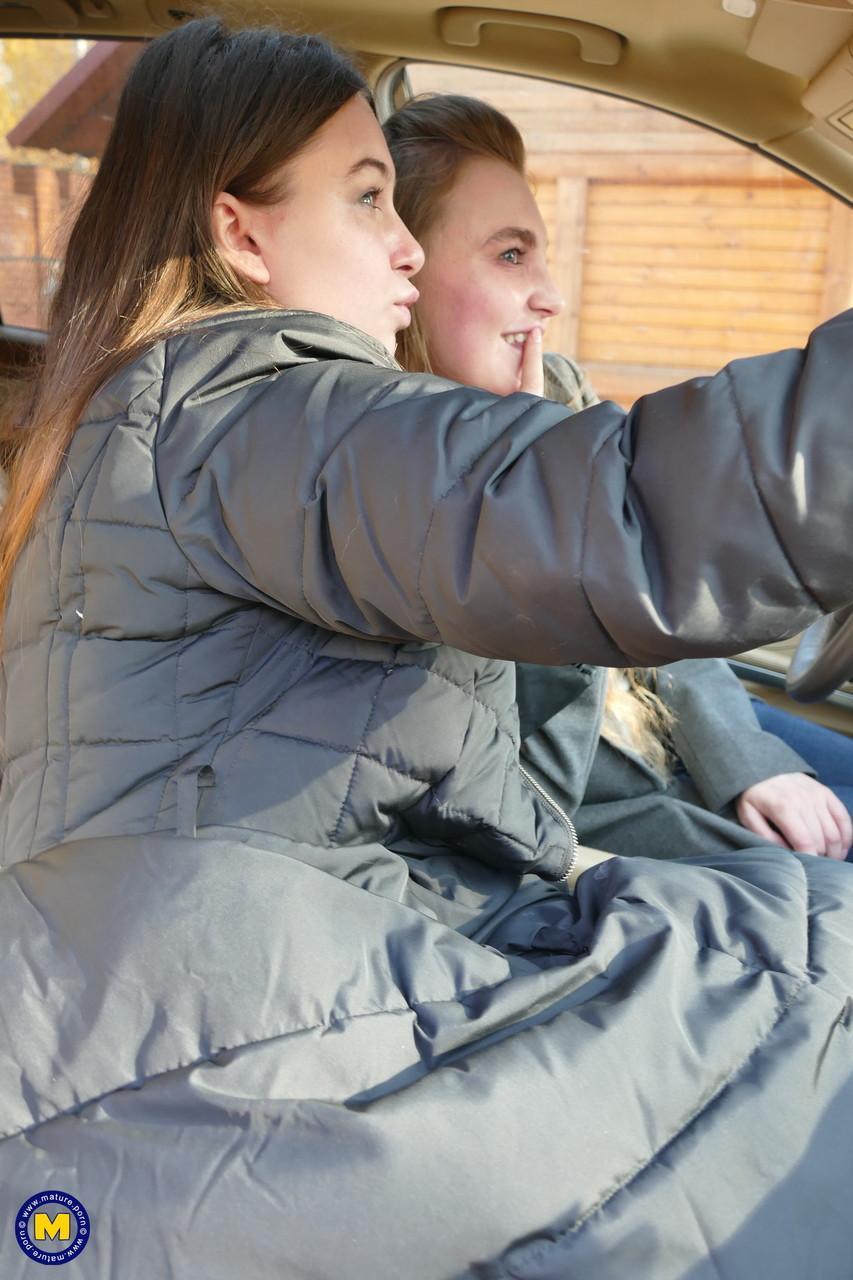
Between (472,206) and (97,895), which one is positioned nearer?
(97,895)

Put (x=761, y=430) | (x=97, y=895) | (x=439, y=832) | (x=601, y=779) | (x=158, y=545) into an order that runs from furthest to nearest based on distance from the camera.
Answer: (x=601, y=779) → (x=439, y=832) → (x=158, y=545) → (x=97, y=895) → (x=761, y=430)

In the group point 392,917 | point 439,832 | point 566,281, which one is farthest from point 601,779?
point 566,281

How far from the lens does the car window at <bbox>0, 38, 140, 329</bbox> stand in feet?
8.12

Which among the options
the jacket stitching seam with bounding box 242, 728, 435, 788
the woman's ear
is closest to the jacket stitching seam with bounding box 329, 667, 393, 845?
the jacket stitching seam with bounding box 242, 728, 435, 788

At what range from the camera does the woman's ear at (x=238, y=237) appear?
1.35 m

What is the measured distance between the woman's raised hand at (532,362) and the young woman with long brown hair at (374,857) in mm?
704

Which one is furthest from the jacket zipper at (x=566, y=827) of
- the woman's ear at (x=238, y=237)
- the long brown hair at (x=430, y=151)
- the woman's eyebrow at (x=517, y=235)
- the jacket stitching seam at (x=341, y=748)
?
the woman's eyebrow at (x=517, y=235)

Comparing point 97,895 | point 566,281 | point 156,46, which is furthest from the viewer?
point 566,281

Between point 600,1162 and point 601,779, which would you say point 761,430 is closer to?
point 600,1162

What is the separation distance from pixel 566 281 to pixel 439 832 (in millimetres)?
6723

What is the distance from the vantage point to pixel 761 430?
814mm

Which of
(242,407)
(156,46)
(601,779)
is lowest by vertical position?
(601,779)

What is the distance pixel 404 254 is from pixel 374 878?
2.45 ft

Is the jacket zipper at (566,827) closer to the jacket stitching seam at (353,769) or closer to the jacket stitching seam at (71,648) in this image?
the jacket stitching seam at (353,769)
